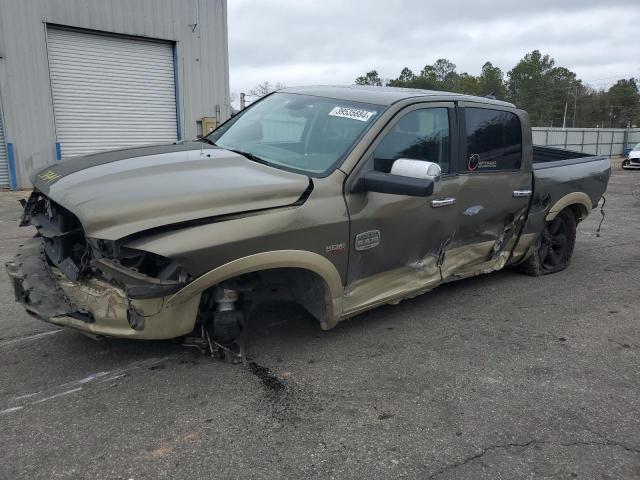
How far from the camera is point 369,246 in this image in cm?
361

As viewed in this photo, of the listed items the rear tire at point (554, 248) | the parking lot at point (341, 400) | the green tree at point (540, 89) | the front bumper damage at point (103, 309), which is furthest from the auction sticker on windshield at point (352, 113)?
the green tree at point (540, 89)

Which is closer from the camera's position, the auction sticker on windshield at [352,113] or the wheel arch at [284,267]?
the wheel arch at [284,267]

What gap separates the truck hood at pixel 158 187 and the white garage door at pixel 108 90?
1085 cm

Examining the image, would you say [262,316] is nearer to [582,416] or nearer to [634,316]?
[582,416]

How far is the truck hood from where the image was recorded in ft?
8.90

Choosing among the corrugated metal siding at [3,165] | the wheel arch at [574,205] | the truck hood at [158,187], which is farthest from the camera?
the corrugated metal siding at [3,165]

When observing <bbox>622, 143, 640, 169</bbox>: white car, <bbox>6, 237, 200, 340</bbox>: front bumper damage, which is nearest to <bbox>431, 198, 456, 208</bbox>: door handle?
<bbox>6, 237, 200, 340</bbox>: front bumper damage

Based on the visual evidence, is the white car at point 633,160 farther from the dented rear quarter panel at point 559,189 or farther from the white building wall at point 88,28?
the dented rear quarter panel at point 559,189

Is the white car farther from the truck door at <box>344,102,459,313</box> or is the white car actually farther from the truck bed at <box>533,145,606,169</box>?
the truck door at <box>344,102,459,313</box>

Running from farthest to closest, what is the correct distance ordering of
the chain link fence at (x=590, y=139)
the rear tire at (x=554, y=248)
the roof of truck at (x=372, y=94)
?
the chain link fence at (x=590, y=139) → the rear tire at (x=554, y=248) → the roof of truck at (x=372, y=94)

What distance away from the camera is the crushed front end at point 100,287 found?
9.09 feet

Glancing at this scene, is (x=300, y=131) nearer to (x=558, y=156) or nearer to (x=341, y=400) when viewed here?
(x=341, y=400)

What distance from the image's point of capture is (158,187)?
2.93 metres

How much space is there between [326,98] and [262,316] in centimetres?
182
